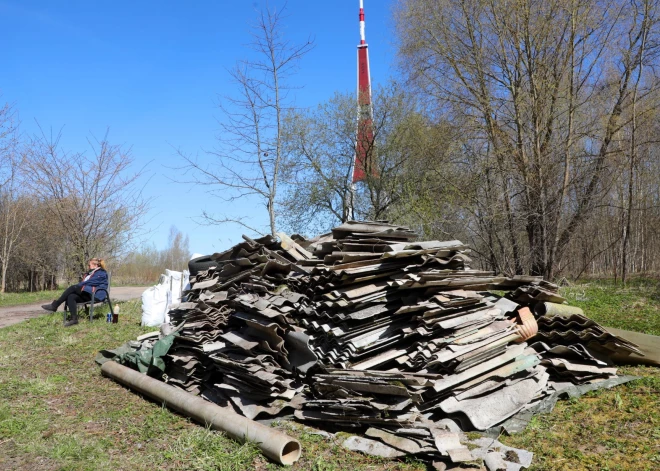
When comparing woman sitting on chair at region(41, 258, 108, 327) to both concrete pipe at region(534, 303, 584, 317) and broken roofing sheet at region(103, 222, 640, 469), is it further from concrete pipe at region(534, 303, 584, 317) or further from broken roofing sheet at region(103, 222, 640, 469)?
concrete pipe at region(534, 303, 584, 317)

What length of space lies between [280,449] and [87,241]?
43.5 feet

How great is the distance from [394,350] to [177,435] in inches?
94.5

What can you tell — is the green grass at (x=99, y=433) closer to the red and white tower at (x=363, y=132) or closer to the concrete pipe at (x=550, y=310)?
the concrete pipe at (x=550, y=310)

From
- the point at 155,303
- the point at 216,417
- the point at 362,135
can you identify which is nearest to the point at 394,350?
the point at 216,417

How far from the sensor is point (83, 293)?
1123cm

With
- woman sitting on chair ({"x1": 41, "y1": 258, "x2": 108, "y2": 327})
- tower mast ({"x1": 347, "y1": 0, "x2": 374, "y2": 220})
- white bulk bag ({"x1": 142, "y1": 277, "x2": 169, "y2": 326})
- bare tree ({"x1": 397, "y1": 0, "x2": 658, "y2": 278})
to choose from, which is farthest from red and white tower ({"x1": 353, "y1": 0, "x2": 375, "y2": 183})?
woman sitting on chair ({"x1": 41, "y1": 258, "x2": 108, "y2": 327})

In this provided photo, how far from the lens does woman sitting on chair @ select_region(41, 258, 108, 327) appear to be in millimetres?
11086

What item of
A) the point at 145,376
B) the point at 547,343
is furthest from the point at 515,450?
the point at 145,376

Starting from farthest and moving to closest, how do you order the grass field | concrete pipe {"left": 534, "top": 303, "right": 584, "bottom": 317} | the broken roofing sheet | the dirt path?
the dirt path < concrete pipe {"left": 534, "top": 303, "right": 584, "bottom": 317} < the broken roofing sheet < the grass field

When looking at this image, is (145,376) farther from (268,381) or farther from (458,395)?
(458,395)

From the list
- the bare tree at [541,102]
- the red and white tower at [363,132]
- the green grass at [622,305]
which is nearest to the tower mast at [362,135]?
the red and white tower at [363,132]

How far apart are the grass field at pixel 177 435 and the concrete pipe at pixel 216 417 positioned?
0.09 meters

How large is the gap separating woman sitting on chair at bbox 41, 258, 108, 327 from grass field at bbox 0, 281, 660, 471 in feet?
12.4

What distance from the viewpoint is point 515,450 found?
420 centimetres
